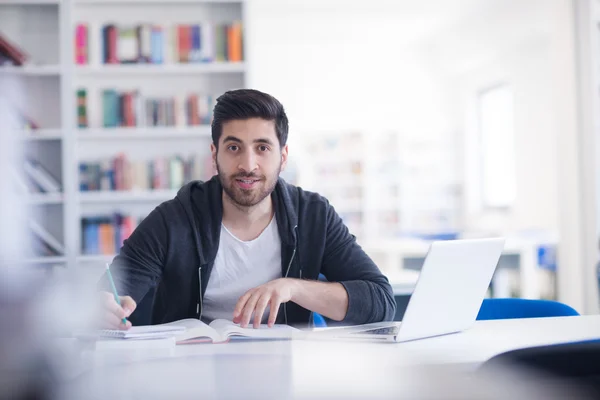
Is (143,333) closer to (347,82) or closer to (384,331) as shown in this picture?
(384,331)

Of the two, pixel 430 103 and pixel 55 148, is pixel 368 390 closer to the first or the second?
pixel 55 148

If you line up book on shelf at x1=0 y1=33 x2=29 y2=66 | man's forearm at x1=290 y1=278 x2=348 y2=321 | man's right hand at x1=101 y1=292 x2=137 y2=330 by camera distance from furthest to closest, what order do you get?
book on shelf at x1=0 y1=33 x2=29 y2=66
man's forearm at x1=290 y1=278 x2=348 y2=321
man's right hand at x1=101 y1=292 x2=137 y2=330

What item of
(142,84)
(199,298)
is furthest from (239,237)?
(142,84)

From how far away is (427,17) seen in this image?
7.54 metres

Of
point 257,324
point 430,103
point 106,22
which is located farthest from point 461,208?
point 257,324

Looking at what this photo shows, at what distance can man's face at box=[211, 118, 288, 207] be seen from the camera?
1817mm

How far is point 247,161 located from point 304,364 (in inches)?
42.2

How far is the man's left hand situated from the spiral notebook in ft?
0.41

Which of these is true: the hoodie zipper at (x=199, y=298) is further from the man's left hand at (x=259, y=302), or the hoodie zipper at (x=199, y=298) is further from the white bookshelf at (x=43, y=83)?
the white bookshelf at (x=43, y=83)

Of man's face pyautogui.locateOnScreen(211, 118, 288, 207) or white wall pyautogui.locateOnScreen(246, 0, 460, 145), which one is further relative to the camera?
white wall pyautogui.locateOnScreen(246, 0, 460, 145)

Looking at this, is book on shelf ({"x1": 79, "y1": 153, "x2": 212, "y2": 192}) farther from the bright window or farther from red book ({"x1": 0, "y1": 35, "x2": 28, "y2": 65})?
the bright window

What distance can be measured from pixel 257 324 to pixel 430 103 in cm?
813

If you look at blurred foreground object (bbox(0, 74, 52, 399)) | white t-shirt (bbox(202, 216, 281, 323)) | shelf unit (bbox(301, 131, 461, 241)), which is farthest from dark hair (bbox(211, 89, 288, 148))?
shelf unit (bbox(301, 131, 461, 241))

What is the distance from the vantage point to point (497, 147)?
27.4ft
